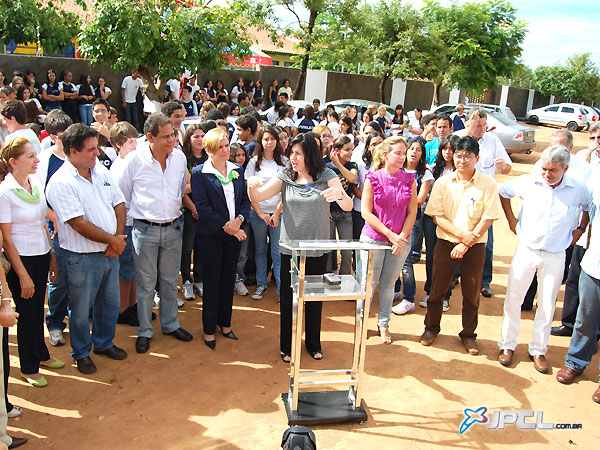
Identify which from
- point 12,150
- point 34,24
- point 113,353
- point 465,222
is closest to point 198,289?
point 113,353

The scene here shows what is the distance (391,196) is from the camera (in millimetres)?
4859

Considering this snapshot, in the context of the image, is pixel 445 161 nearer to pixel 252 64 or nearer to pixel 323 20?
pixel 323 20

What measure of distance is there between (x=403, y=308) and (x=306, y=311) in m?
1.63

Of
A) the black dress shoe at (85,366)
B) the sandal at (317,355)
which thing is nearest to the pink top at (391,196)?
the sandal at (317,355)

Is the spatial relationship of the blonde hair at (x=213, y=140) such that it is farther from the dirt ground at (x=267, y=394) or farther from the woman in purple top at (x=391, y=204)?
the dirt ground at (x=267, y=394)

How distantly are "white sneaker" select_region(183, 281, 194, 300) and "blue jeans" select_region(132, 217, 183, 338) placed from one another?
918 mm

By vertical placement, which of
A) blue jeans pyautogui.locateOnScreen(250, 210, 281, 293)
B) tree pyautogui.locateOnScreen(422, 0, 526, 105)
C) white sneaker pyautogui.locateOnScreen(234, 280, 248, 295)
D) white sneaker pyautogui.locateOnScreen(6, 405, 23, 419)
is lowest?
white sneaker pyautogui.locateOnScreen(6, 405, 23, 419)

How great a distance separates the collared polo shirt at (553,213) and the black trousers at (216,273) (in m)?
2.66

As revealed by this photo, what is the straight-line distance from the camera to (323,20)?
831 inches

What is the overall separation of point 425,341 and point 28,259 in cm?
362

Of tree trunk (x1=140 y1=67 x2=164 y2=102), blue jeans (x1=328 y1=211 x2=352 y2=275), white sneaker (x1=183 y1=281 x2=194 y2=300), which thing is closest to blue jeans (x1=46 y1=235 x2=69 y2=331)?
white sneaker (x1=183 y1=281 x2=194 y2=300)

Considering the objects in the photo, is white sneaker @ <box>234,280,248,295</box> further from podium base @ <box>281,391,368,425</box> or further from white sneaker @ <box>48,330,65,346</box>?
podium base @ <box>281,391,368,425</box>

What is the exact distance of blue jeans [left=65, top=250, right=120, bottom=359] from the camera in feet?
13.7

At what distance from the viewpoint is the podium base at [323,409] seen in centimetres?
381
